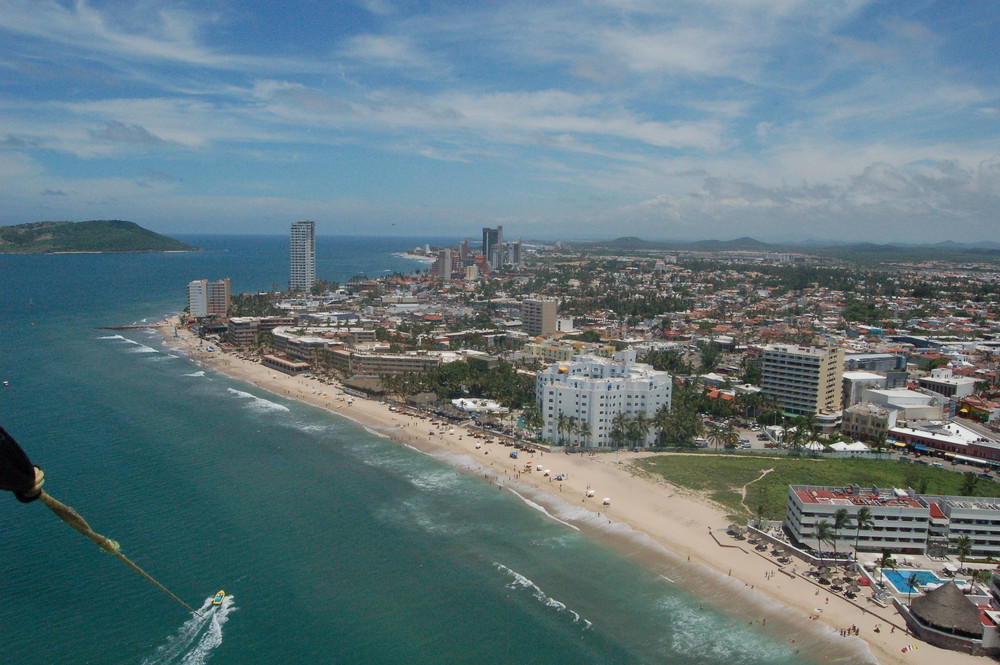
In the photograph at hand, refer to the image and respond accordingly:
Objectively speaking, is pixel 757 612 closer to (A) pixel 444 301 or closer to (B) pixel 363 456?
(B) pixel 363 456

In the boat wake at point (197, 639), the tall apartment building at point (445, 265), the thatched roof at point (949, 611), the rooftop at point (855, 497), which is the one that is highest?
the tall apartment building at point (445, 265)

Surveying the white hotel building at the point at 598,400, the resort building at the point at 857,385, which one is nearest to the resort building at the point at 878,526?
the white hotel building at the point at 598,400

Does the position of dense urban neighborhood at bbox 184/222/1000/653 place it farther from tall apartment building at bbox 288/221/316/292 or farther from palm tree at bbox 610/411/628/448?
tall apartment building at bbox 288/221/316/292

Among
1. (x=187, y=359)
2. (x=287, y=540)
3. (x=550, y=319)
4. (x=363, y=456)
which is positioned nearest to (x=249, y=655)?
(x=287, y=540)

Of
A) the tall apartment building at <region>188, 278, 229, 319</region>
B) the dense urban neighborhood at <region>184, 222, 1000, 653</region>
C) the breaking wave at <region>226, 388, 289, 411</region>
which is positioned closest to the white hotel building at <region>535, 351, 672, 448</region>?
the dense urban neighborhood at <region>184, 222, 1000, 653</region>

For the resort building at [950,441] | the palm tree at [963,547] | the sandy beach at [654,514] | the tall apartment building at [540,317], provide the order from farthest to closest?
the tall apartment building at [540,317], the resort building at [950,441], the palm tree at [963,547], the sandy beach at [654,514]

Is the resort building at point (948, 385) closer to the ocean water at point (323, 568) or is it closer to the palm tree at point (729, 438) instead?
the palm tree at point (729, 438)
